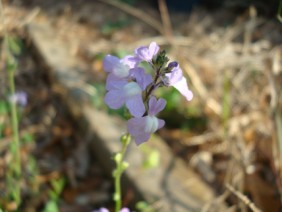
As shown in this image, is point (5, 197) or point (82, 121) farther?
point (82, 121)

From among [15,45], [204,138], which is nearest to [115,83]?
[204,138]

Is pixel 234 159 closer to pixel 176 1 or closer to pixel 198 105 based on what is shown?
pixel 198 105

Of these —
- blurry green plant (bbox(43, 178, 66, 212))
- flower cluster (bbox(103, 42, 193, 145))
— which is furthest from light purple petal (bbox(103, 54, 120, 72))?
blurry green plant (bbox(43, 178, 66, 212))

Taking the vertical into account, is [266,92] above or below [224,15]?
below

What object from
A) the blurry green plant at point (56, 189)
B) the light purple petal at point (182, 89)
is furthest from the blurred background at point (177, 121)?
the light purple petal at point (182, 89)

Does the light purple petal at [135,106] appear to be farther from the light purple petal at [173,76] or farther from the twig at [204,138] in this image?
the twig at [204,138]

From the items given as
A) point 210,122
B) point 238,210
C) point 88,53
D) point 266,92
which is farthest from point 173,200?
point 88,53

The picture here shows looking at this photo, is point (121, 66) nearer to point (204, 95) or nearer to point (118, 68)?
point (118, 68)
